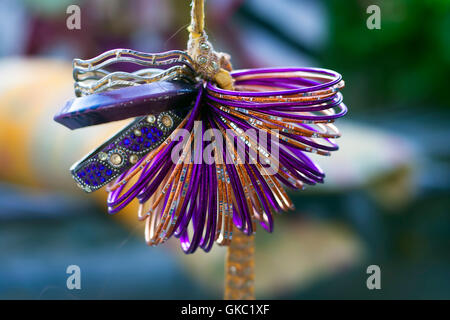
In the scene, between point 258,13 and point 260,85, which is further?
point 258,13

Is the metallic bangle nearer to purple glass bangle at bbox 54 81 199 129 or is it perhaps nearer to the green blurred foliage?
purple glass bangle at bbox 54 81 199 129

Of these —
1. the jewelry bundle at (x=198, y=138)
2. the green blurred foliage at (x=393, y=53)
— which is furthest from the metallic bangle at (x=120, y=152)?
the green blurred foliage at (x=393, y=53)

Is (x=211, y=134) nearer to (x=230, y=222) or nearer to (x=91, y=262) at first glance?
(x=230, y=222)

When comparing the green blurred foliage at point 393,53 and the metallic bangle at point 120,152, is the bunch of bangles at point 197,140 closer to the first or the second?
the metallic bangle at point 120,152

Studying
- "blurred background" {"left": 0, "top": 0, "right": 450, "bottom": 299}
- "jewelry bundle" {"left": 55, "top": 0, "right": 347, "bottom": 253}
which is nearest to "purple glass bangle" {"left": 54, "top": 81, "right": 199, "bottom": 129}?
"jewelry bundle" {"left": 55, "top": 0, "right": 347, "bottom": 253}

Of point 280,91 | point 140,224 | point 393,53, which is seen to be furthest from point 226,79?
point 393,53

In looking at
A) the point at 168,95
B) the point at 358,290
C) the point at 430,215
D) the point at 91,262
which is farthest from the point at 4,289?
the point at 430,215
